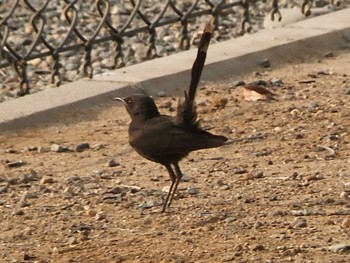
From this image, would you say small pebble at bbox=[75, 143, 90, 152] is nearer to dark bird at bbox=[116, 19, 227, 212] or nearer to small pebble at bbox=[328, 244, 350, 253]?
dark bird at bbox=[116, 19, 227, 212]

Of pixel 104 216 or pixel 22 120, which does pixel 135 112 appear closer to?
pixel 104 216

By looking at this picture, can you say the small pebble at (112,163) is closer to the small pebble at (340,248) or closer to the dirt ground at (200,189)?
the dirt ground at (200,189)

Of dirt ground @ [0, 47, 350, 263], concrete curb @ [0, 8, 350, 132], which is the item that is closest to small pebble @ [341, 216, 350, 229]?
dirt ground @ [0, 47, 350, 263]

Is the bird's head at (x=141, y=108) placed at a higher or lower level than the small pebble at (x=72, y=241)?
higher

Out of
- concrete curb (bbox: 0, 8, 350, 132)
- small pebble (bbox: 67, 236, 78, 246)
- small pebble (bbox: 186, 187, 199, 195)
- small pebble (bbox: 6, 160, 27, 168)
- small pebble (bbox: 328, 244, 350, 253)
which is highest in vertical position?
small pebble (bbox: 328, 244, 350, 253)

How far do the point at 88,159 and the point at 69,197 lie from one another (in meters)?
0.57

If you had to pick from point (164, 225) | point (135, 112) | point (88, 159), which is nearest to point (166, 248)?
point (164, 225)

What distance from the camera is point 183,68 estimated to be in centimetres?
730

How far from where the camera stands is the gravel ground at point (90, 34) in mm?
7977

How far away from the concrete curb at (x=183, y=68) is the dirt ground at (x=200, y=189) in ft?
0.28

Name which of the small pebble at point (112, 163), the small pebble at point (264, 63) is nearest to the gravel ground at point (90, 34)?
the small pebble at point (264, 63)

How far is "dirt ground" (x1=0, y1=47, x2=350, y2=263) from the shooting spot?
4891mm

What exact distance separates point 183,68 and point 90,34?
5.17 feet

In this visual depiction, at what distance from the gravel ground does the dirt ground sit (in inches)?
46.0
